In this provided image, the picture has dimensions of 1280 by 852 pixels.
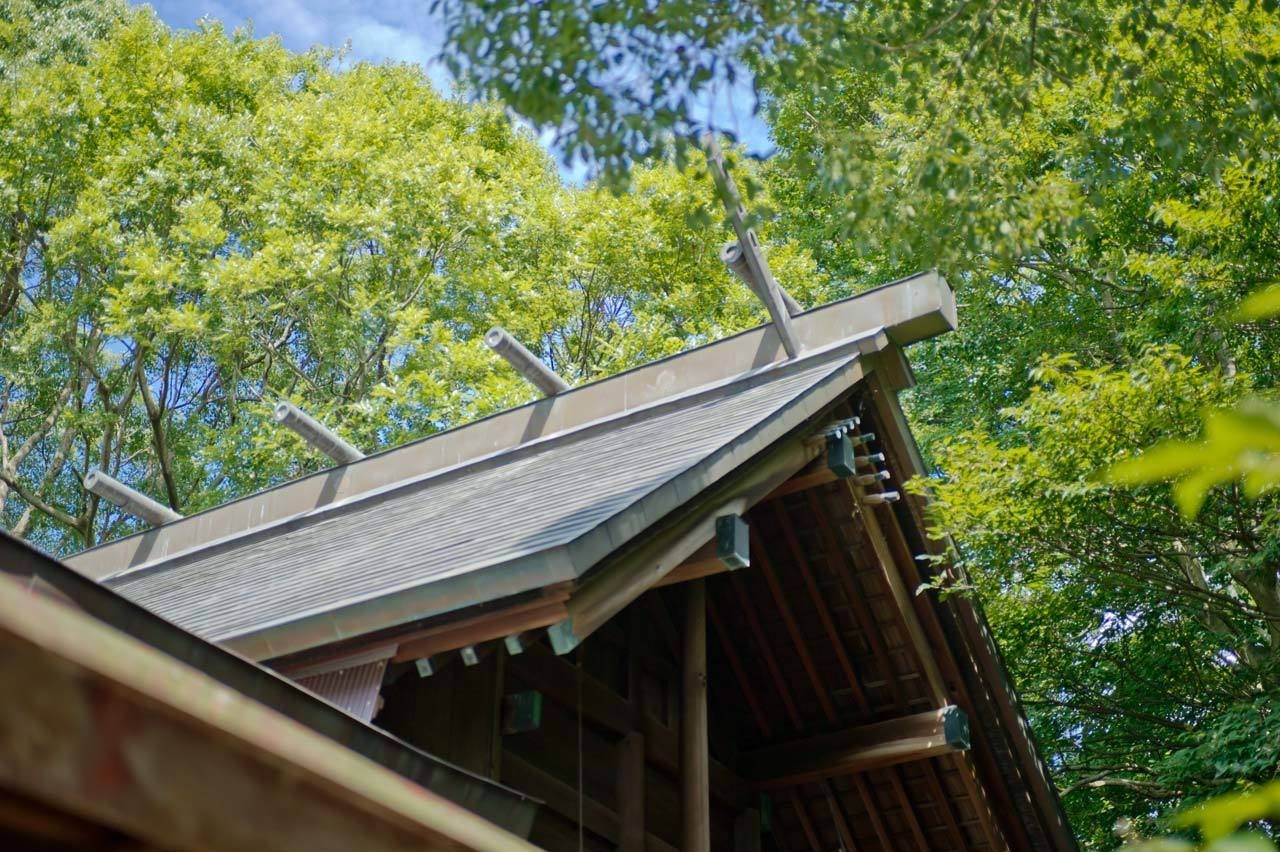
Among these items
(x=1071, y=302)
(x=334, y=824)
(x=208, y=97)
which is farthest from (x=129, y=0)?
(x=334, y=824)

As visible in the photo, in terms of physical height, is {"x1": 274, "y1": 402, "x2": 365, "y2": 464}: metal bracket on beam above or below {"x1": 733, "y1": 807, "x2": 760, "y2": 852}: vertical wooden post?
above

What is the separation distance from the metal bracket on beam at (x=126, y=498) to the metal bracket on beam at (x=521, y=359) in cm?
348

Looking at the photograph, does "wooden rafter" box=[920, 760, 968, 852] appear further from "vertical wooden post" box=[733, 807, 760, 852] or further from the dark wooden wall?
the dark wooden wall

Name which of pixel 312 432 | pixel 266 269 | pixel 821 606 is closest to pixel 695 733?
pixel 821 606

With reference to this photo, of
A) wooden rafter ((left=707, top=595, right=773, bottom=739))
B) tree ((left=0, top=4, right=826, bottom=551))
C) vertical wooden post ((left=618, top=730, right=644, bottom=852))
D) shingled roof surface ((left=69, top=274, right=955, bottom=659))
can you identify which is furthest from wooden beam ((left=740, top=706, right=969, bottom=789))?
tree ((left=0, top=4, right=826, bottom=551))

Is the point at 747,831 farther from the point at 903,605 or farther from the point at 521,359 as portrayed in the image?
the point at 521,359

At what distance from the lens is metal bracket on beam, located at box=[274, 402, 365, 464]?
830 cm

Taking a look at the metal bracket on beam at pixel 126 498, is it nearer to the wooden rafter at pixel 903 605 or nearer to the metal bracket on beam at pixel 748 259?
the metal bracket on beam at pixel 748 259

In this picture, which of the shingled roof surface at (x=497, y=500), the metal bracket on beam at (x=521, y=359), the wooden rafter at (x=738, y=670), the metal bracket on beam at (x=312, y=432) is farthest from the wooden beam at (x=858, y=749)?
the metal bracket on beam at (x=312, y=432)

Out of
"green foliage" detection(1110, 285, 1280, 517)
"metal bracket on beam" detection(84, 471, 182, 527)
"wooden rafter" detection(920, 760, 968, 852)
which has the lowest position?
"green foliage" detection(1110, 285, 1280, 517)

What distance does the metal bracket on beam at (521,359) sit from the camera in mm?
7259

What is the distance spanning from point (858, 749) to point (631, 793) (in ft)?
5.62

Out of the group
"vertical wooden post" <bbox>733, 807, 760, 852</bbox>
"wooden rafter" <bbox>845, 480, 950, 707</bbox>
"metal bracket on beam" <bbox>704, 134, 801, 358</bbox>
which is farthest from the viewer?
"vertical wooden post" <bbox>733, 807, 760, 852</bbox>

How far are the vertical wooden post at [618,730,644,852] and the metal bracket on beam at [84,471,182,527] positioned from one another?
4756mm
